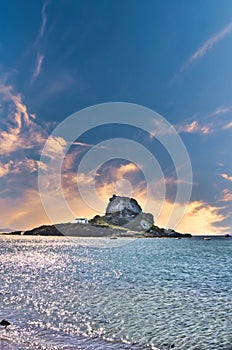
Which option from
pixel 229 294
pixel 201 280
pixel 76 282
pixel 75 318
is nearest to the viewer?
pixel 75 318

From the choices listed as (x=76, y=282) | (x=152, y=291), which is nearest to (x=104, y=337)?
(x=152, y=291)

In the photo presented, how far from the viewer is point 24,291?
4950 cm

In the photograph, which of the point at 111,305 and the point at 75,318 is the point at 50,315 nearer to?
the point at 75,318


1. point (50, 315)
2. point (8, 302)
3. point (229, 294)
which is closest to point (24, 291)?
point (8, 302)

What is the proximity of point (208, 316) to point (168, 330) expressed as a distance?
7243 mm

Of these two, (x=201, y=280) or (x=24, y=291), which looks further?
(x=201, y=280)

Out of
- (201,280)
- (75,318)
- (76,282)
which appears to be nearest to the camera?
(75,318)

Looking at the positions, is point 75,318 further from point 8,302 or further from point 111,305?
point 8,302

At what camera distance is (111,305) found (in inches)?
1567

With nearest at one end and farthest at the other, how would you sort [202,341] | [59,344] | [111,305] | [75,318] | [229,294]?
[59,344] < [202,341] < [75,318] < [111,305] < [229,294]

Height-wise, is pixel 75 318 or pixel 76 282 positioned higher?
pixel 76 282

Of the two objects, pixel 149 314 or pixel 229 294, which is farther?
pixel 229 294

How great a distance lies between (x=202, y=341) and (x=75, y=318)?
42.1 feet

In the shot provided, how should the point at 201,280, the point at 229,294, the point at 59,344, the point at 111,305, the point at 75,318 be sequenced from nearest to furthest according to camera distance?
1. the point at 59,344
2. the point at 75,318
3. the point at 111,305
4. the point at 229,294
5. the point at 201,280
